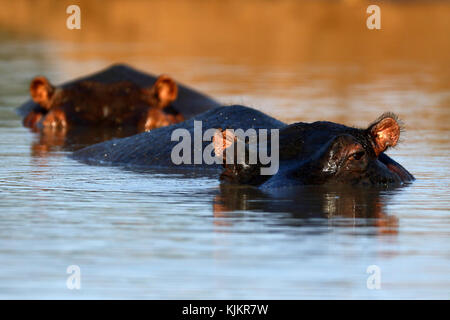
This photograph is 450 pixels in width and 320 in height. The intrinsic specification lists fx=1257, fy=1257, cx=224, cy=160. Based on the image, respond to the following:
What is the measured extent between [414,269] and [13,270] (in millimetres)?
2338

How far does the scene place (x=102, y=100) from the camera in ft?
53.1

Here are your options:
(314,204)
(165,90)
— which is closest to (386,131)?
(314,204)

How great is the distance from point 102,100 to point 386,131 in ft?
22.0

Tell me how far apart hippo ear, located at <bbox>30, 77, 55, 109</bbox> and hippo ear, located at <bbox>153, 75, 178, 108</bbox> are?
137 centimetres

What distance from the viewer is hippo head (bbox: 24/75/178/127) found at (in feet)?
52.8

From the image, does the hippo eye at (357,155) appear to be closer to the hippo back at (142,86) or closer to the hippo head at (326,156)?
the hippo head at (326,156)

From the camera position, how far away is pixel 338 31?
38062 mm

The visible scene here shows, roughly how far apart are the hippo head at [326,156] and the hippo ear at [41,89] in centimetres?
619

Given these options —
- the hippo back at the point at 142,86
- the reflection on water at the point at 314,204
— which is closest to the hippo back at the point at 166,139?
the reflection on water at the point at 314,204

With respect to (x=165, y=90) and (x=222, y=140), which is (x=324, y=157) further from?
(x=165, y=90)

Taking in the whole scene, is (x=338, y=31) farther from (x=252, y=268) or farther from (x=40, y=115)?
(x=252, y=268)

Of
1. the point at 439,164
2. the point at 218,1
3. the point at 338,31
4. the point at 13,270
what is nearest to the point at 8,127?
the point at 439,164

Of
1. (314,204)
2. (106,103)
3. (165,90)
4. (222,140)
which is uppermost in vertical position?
(165,90)

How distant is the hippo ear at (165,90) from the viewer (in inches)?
636
